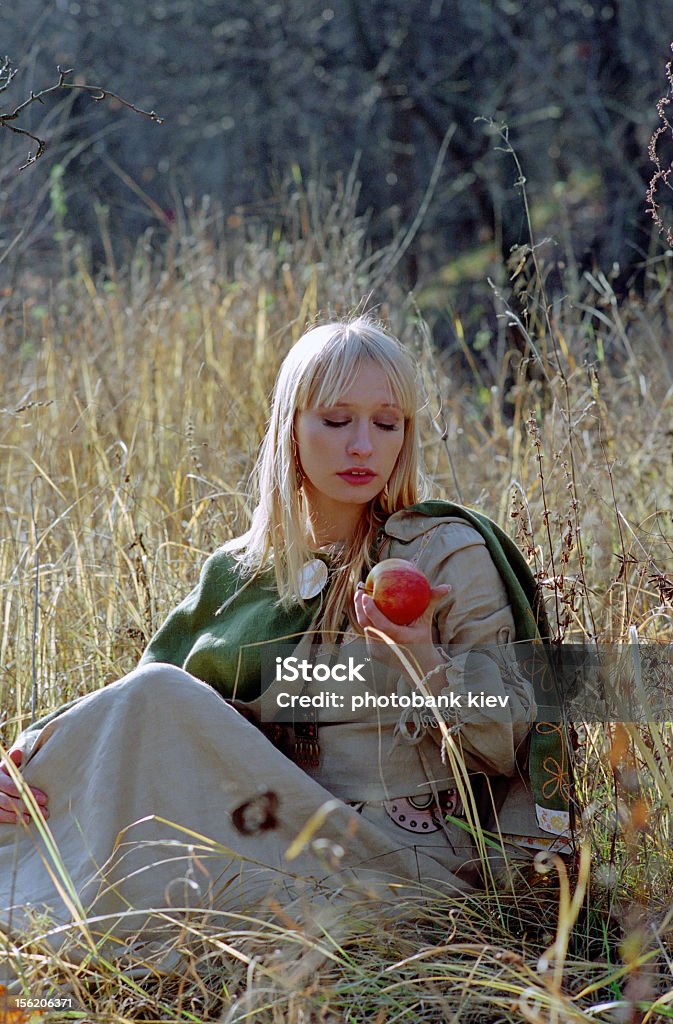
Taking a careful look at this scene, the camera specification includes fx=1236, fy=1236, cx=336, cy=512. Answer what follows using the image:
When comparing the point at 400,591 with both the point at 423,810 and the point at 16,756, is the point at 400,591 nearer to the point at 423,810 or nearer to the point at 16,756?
the point at 423,810

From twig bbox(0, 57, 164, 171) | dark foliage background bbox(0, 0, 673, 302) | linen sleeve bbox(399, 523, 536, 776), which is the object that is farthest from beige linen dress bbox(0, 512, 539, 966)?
dark foliage background bbox(0, 0, 673, 302)

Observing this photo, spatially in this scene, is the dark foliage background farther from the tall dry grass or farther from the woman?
the woman

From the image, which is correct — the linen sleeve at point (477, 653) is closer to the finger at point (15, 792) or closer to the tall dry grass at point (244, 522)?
the tall dry grass at point (244, 522)

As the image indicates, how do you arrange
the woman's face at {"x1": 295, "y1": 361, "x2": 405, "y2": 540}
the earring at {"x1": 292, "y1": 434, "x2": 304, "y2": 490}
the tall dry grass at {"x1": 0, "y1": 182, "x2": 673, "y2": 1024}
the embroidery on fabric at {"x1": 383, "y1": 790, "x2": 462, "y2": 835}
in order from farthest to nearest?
the earring at {"x1": 292, "y1": 434, "x2": 304, "y2": 490} < the woman's face at {"x1": 295, "y1": 361, "x2": 405, "y2": 540} < the embroidery on fabric at {"x1": 383, "y1": 790, "x2": 462, "y2": 835} < the tall dry grass at {"x1": 0, "y1": 182, "x2": 673, "y2": 1024}

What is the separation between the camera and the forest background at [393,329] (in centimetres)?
178

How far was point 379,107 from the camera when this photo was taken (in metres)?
8.76

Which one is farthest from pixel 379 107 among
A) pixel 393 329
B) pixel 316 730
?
pixel 316 730

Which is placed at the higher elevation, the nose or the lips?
the nose

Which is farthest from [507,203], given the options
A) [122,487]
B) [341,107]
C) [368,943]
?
[368,943]

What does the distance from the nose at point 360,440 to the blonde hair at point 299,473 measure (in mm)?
63

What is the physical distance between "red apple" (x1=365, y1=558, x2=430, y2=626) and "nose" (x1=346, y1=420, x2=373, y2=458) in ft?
0.94

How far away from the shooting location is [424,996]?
Result: 1661 mm

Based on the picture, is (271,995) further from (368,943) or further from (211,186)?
(211,186)

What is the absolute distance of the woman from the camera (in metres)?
1.89
